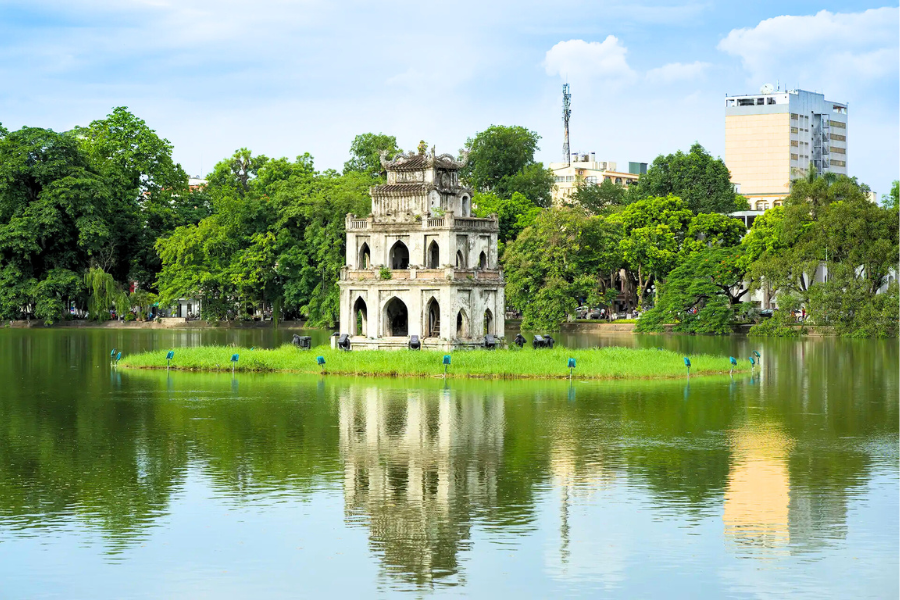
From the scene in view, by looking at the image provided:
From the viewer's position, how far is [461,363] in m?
55.6

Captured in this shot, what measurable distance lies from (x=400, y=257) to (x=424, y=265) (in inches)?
161

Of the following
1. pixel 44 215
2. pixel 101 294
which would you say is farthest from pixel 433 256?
pixel 44 215

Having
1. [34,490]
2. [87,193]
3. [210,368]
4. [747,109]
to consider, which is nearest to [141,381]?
[210,368]

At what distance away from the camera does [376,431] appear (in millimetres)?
37344

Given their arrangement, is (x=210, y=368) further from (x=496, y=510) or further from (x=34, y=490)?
(x=496, y=510)

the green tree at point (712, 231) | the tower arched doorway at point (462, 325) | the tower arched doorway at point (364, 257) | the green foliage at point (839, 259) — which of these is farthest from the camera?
the green tree at point (712, 231)

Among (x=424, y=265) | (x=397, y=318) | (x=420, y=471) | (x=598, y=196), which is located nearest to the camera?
(x=420, y=471)

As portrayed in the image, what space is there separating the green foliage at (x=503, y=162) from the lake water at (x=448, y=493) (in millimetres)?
79863

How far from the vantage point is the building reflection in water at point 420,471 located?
76.6 feet

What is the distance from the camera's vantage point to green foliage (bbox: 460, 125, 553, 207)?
5054 inches

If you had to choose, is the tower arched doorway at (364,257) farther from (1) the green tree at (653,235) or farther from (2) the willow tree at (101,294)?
(2) the willow tree at (101,294)

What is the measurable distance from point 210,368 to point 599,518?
35611 mm

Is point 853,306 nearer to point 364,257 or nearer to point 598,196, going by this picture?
point 364,257

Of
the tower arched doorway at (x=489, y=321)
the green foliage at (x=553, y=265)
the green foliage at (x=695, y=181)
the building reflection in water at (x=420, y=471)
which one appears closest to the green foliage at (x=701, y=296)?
the green foliage at (x=553, y=265)
